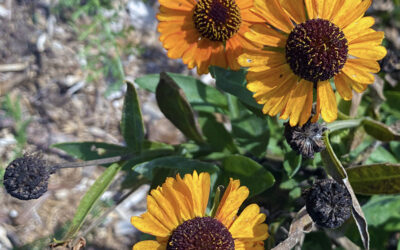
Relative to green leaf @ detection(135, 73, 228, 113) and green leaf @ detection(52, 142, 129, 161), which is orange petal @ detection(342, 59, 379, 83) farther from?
green leaf @ detection(52, 142, 129, 161)

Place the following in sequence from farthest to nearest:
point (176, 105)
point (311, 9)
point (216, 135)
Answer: point (216, 135) → point (176, 105) → point (311, 9)

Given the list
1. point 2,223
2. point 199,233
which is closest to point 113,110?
point 2,223

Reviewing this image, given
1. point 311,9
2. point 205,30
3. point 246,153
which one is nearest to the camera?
point 311,9

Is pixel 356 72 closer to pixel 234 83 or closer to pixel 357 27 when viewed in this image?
pixel 357 27

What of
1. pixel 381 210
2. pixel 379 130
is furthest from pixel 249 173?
pixel 381 210

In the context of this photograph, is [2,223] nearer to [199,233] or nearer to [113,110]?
[113,110]

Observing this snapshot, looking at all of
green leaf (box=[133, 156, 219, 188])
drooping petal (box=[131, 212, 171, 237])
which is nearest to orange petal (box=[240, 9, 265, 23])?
green leaf (box=[133, 156, 219, 188])

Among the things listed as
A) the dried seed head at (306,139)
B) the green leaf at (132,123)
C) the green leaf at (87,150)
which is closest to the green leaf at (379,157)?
the dried seed head at (306,139)
